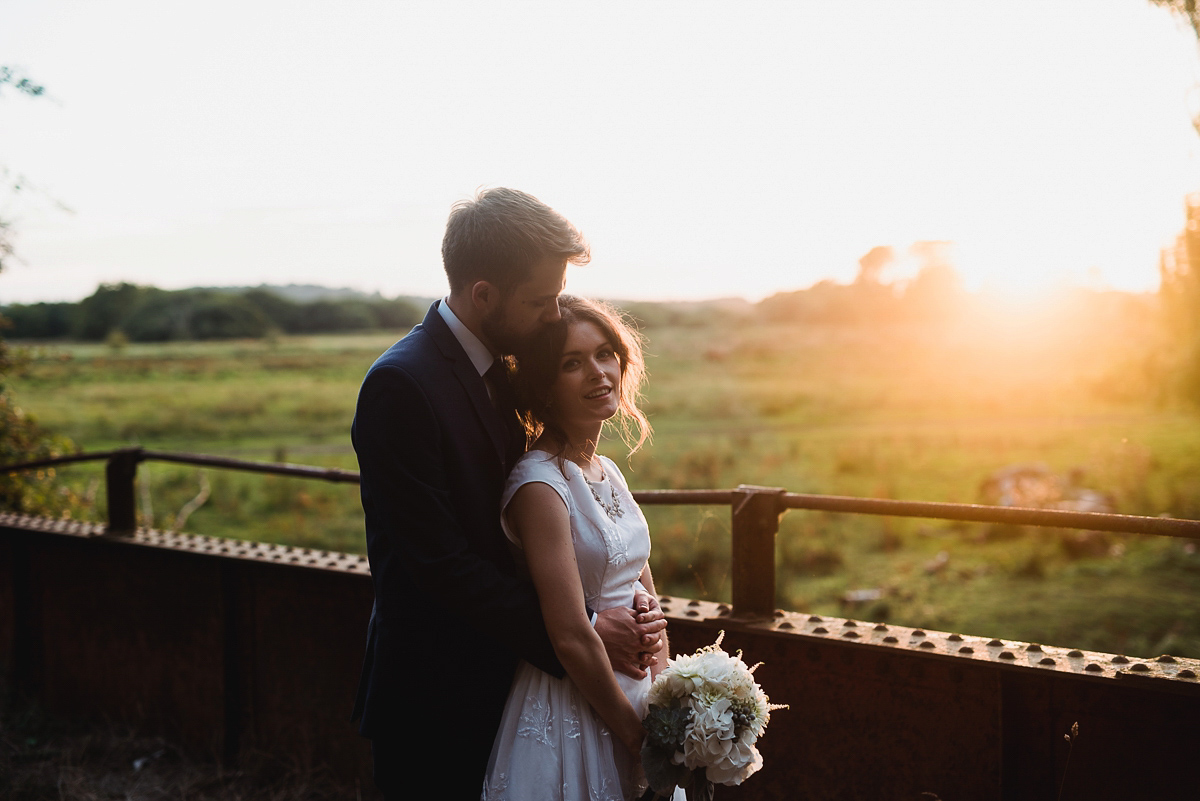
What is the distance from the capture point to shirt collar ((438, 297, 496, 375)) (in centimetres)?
230

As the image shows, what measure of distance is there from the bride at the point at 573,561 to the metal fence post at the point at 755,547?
633mm

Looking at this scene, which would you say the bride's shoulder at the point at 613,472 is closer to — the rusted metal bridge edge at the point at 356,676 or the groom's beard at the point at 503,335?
the groom's beard at the point at 503,335

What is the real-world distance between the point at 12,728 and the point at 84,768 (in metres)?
0.70

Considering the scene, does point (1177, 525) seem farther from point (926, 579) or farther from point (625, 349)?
point (926, 579)

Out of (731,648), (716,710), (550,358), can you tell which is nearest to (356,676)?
(731,648)

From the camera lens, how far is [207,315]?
55.3 metres

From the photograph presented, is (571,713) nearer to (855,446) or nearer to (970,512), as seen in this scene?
(970,512)

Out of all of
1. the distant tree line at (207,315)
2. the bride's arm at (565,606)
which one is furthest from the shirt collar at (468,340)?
the distant tree line at (207,315)

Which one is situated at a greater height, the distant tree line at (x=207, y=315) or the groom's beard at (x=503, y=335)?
the distant tree line at (x=207, y=315)

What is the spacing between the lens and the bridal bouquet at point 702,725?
195 centimetres

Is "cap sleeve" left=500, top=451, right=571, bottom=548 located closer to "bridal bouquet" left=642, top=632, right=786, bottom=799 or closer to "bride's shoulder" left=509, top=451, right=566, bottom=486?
"bride's shoulder" left=509, top=451, right=566, bottom=486

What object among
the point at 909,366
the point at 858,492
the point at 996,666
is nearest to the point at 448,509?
the point at 996,666

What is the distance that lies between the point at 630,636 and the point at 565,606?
0.24 metres

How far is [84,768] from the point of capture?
4.05 metres
